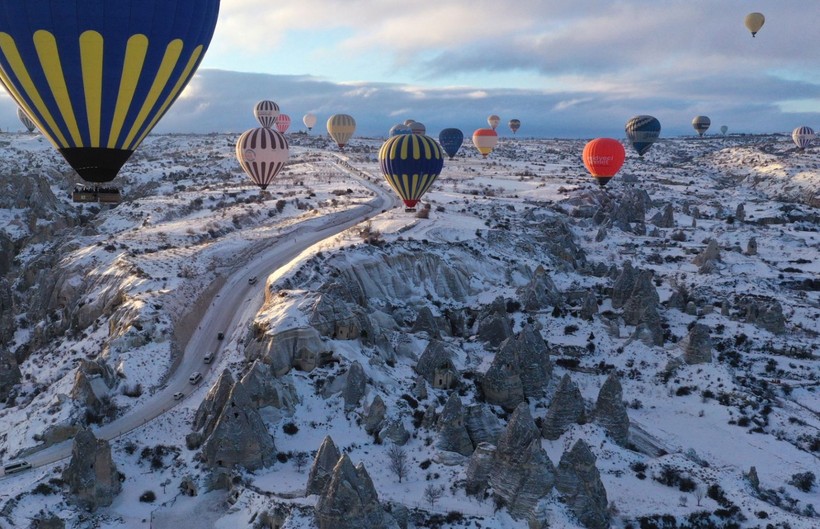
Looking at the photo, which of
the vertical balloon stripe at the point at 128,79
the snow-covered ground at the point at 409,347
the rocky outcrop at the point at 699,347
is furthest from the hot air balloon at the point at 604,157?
the vertical balloon stripe at the point at 128,79

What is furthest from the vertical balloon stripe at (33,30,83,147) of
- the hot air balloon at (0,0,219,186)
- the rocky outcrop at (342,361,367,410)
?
the rocky outcrop at (342,361,367,410)

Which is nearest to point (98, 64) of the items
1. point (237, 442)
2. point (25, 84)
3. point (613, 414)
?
point (25, 84)

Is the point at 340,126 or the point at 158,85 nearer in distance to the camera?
the point at 158,85

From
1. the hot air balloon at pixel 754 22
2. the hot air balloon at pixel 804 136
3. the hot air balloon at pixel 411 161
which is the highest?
the hot air balloon at pixel 754 22

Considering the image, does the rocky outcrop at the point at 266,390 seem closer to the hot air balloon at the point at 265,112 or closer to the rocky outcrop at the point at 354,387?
the rocky outcrop at the point at 354,387

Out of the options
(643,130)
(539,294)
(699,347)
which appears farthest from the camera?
(643,130)

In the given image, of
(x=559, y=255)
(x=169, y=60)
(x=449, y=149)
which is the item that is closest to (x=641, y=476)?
(x=169, y=60)

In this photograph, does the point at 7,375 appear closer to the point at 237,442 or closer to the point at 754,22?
the point at 237,442
